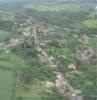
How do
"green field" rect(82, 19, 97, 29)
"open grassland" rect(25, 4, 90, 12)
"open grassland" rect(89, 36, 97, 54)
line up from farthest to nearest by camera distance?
"open grassland" rect(25, 4, 90, 12)
"green field" rect(82, 19, 97, 29)
"open grassland" rect(89, 36, 97, 54)

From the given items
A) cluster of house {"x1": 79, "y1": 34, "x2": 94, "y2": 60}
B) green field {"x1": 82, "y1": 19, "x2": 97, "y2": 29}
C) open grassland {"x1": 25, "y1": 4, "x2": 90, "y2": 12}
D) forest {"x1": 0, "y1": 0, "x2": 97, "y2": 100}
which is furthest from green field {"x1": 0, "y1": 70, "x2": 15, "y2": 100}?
open grassland {"x1": 25, "y1": 4, "x2": 90, "y2": 12}

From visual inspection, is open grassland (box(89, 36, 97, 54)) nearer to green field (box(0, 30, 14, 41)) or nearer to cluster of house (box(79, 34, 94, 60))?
cluster of house (box(79, 34, 94, 60))

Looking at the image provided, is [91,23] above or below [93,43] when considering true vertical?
above

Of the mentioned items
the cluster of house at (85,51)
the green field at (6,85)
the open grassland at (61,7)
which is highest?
the open grassland at (61,7)

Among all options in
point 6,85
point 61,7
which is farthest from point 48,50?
point 61,7

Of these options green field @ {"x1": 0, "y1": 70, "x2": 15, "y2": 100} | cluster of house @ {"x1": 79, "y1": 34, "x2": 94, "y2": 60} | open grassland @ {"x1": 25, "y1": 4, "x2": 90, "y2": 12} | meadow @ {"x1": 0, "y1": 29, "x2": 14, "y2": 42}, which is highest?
open grassland @ {"x1": 25, "y1": 4, "x2": 90, "y2": 12}

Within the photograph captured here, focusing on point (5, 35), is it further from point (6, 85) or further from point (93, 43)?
point (6, 85)

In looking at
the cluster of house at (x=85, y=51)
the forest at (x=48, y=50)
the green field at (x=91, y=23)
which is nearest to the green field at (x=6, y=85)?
the forest at (x=48, y=50)

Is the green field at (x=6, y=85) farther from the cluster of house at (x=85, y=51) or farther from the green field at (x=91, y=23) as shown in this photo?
the green field at (x=91, y=23)

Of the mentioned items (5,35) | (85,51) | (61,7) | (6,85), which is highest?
(61,7)

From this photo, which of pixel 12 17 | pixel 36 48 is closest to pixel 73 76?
pixel 36 48
